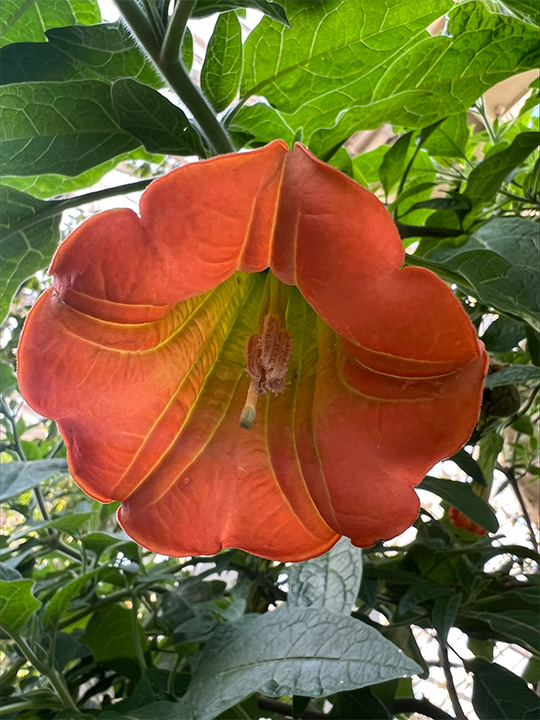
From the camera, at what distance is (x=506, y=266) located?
397 mm

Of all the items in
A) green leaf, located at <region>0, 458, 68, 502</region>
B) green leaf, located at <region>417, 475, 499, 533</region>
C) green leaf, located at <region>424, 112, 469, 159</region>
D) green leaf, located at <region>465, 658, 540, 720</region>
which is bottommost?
green leaf, located at <region>465, 658, 540, 720</region>

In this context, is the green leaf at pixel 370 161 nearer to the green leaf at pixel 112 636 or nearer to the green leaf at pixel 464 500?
the green leaf at pixel 464 500

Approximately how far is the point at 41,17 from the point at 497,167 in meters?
0.40

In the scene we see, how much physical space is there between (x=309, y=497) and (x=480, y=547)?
0.98 ft

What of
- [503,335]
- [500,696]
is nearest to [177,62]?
[503,335]

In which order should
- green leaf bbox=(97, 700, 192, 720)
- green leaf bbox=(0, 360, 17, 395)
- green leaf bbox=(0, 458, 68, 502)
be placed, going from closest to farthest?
green leaf bbox=(97, 700, 192, 720) < green leaf bbox=(0, 458, 68, 502) < green leaf bbox=(0, 360, 17, 395)

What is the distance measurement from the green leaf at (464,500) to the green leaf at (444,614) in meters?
0.07

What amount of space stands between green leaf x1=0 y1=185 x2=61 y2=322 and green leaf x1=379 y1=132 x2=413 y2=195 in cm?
29

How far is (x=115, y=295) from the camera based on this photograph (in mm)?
296

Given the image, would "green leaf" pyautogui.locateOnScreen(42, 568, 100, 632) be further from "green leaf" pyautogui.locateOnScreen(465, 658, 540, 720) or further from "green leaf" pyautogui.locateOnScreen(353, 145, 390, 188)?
"green leaf" pyautogui.locateOnScreen(353, 145, 390, 188)

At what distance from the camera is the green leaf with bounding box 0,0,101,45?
1.49 ft

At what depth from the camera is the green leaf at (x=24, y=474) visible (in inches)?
18.9

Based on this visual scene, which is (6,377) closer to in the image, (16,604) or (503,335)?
(16,604)

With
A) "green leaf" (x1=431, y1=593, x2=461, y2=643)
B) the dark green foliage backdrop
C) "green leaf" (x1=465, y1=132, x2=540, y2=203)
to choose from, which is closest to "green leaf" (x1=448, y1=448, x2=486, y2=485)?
the dark green foliage backdrop
